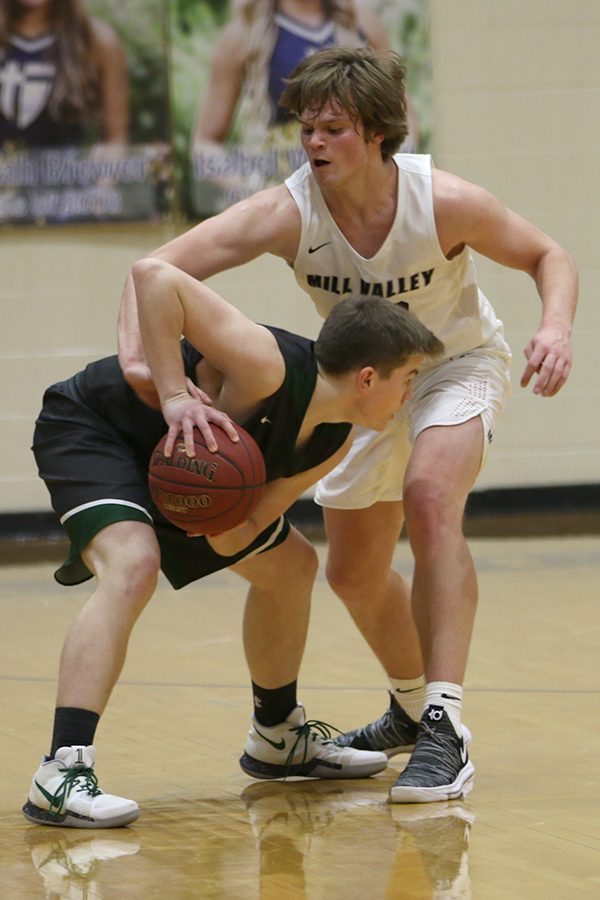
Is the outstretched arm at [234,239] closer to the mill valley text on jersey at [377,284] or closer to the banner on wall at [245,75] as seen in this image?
the mill valley text on jersey at [377,284]

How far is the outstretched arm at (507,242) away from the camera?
11.6 feet

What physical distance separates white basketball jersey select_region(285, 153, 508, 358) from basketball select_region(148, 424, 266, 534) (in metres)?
0.70

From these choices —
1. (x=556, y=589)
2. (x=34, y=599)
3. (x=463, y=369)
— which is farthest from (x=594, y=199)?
(x=463, y=369)

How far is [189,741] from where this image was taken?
12.8 ft

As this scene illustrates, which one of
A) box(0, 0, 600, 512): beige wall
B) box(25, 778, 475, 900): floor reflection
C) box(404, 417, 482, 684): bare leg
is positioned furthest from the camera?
box(0, 0, 600, 512): beige wall

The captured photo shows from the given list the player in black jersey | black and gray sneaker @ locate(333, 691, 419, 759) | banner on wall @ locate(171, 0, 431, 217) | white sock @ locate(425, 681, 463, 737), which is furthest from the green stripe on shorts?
banner on wall @ locate(171, 0, 431, 217)

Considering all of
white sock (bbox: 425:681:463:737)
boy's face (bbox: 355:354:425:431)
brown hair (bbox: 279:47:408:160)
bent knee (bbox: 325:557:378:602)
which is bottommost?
white sock (bbox: 425:681:463:737)

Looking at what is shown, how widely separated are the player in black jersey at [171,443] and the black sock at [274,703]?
75 mm

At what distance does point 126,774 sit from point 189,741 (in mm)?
358

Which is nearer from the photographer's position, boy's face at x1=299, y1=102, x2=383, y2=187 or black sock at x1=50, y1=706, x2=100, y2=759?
black sock at x1=50, y1=706, x2=100, y2=759

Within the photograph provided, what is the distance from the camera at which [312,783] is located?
359 cm

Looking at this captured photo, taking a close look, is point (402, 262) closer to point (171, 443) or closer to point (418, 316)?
point (418, 316)

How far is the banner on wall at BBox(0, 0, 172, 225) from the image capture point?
7352mm

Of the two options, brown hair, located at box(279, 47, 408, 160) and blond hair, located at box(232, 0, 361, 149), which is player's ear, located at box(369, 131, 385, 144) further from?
blond hair, located at box(232, 0, 361, 149)
